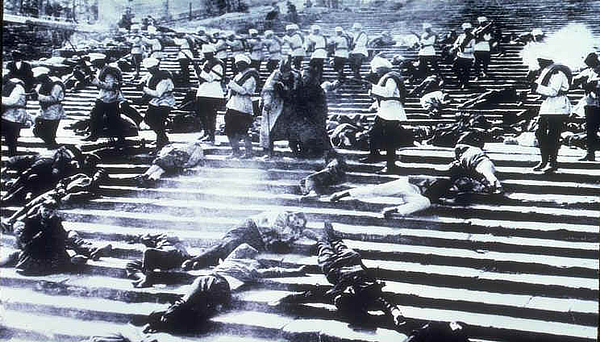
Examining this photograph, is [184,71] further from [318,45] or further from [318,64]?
[318,45]

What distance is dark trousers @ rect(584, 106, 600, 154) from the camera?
20.6 ft

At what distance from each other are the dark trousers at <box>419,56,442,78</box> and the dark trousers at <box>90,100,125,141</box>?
138 inches

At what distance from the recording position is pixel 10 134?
7.40 m

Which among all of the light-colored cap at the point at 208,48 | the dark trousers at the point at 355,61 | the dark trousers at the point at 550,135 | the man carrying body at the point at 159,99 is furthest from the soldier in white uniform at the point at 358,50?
the man carrying body at the point at 159,99

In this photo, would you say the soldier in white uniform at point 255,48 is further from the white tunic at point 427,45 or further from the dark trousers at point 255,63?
the white tunic at point 427,45

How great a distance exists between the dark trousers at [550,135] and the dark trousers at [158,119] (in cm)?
404

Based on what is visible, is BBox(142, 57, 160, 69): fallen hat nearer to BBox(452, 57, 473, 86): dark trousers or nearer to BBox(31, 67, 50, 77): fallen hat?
BBox(31, 67, 50, 77): fallen hat

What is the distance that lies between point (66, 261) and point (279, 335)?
248 centimetres

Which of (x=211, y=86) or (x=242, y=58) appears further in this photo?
(x=211, y=86)

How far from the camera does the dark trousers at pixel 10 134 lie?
291 inches

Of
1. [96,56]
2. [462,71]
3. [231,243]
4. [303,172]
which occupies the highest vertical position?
[96,56]

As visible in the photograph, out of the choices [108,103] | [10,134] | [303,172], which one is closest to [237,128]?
[303,172]

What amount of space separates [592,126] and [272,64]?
3.65 metres

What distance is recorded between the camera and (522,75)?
703 centimetres
